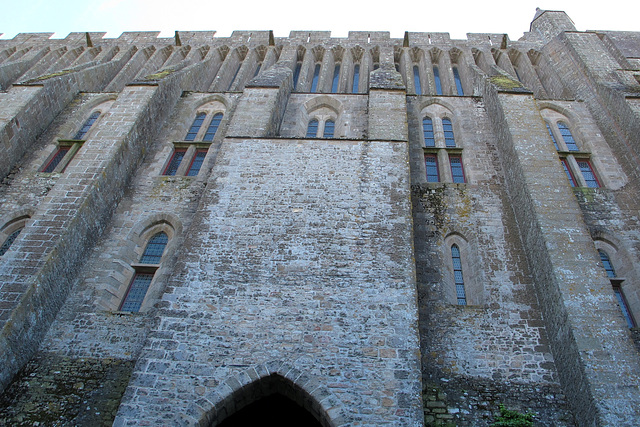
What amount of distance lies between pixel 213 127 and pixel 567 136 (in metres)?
10.6

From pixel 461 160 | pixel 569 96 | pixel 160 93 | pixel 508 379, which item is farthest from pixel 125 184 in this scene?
pixel 569 96

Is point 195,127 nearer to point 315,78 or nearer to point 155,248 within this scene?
point 155,248

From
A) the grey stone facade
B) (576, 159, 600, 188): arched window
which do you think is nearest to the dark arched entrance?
the grey stone facade

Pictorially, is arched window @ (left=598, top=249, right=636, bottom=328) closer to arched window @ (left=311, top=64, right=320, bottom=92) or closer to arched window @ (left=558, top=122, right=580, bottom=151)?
arched window @ (left=558, top=122, right=580, bottom=151)

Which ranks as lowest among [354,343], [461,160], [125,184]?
[354,343]

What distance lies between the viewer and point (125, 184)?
12109 millimetres

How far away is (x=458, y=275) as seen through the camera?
10.3m

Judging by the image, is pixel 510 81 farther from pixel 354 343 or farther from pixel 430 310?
pixel 354 343

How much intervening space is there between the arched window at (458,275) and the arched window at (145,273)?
6.51 metres

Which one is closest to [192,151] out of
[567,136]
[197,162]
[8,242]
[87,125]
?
[197,162]

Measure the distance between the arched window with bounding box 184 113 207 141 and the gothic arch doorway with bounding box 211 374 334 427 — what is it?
8.68m

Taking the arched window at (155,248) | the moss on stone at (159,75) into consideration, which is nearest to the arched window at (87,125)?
the moss on stone at (159,75)

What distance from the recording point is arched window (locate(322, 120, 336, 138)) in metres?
14.4

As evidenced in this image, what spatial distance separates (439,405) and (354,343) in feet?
6.16
